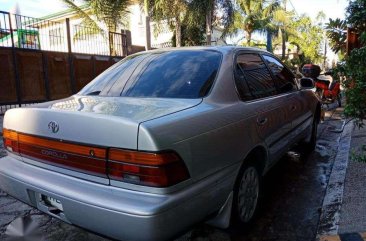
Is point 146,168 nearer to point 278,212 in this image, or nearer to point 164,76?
point 164,76

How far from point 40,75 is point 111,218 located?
9.59 meters

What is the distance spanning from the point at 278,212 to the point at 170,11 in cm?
1634

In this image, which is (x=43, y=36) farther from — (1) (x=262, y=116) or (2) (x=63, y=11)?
(2) (x=63, y=11)

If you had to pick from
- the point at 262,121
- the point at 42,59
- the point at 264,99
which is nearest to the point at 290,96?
the point at 264,99

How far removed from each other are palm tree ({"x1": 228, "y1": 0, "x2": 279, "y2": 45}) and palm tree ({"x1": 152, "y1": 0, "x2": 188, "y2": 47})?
21.9ft

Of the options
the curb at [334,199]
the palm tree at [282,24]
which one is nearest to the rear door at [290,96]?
the curb at [334,199]

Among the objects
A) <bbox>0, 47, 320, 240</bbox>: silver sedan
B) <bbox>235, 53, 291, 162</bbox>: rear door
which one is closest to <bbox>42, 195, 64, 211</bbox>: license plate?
<bbox>0, 47, 320, 240</bbox>: silver sedan

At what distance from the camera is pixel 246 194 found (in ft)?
10.4

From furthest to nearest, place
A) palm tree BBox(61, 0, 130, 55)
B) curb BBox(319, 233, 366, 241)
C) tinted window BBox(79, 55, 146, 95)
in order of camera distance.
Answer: palm tree BBox(61, 0, 130, 55)
tinted window BBox(79, 55, 146, 95)
curb BBox(319, 233, 366, 241)

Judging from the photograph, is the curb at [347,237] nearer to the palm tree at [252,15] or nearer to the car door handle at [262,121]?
the car door handle at [262,121]

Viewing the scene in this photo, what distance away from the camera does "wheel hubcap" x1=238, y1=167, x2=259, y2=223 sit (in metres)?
3.10

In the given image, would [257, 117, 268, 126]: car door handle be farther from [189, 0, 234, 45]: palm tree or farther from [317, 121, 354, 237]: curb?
[189, 0, 234, 45]: palm tree

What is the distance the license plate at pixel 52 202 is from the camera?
2.44 metres

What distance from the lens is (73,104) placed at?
2848mm
